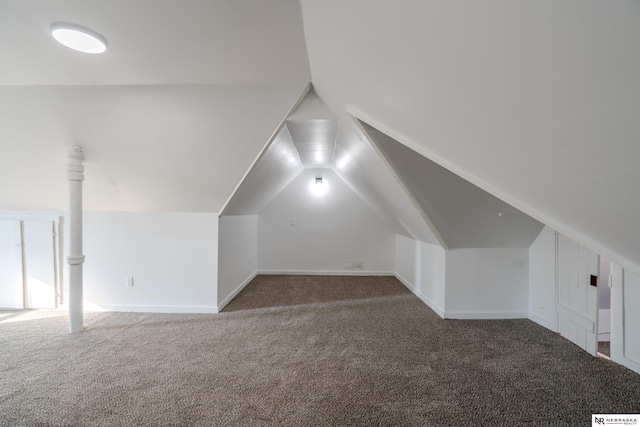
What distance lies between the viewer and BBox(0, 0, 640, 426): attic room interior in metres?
0.82

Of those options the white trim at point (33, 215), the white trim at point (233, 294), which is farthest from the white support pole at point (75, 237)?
the white trim at point (233, 294)

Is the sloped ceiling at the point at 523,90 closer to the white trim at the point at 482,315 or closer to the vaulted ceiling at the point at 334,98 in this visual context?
the vaulted ceiling at the point at 334,98

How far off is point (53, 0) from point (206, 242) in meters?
2.53

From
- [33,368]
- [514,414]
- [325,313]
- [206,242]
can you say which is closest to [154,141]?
[206,242]

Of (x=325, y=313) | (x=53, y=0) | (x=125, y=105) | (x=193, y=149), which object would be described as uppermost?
(x=53, y=0)

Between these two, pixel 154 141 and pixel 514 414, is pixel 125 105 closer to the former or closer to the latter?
pixel 154 141

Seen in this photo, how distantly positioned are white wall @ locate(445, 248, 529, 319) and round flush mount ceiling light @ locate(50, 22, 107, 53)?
366cm

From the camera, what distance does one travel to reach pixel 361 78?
155cm

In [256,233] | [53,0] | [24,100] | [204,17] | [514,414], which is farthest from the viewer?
[256,233]

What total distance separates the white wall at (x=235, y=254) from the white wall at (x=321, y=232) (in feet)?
1.32

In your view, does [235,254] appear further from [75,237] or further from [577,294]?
[577,294]

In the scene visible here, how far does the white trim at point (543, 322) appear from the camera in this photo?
9.71 ft

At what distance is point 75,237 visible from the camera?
297 centimetres

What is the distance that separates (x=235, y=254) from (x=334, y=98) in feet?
9.56
